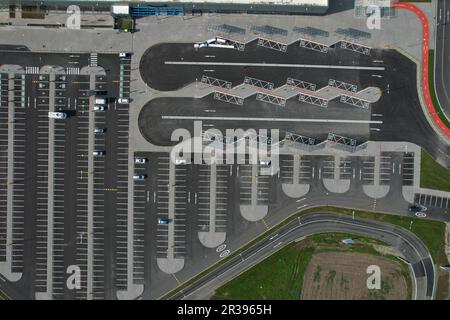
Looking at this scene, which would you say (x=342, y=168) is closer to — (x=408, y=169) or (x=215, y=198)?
(x=408, y=169)

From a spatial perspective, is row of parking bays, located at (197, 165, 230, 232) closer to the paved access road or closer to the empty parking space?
the empty parking space

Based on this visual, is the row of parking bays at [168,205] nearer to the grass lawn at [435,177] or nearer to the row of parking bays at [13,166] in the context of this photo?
the row of parking bays at [13,166]

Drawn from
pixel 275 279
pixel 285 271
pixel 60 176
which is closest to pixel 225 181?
pixel 285 271

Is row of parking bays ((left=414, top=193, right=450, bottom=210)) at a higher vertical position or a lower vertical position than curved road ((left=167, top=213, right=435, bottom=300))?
higher

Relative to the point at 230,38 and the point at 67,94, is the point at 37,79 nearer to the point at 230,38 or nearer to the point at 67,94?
the point at 67,94

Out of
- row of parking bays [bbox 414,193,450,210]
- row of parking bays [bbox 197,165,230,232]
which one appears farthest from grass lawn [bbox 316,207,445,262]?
row of parking bays [bbox 197,165,230,232]

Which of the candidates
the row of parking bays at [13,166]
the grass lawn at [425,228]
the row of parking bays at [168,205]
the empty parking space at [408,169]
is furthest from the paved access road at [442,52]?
the row of parking bays at [13,166]
